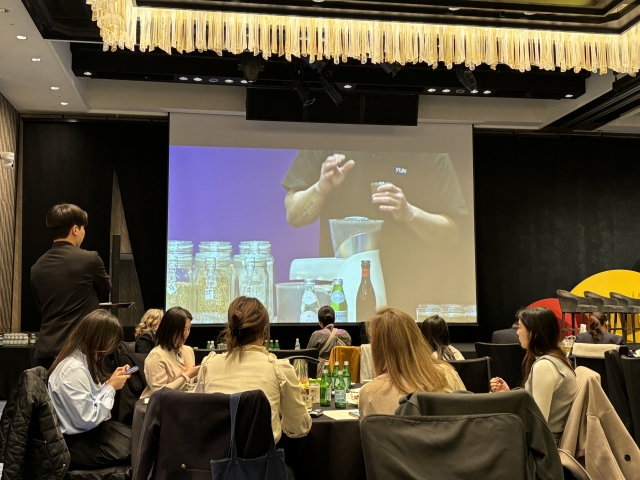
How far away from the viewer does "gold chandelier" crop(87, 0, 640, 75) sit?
409 centimetres

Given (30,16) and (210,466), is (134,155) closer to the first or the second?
(30,16)

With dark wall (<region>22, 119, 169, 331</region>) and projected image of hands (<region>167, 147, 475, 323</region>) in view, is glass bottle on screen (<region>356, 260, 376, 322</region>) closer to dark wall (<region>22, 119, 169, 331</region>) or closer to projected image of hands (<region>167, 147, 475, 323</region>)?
projected image of hands (<region>167, 147, 475, 323</region>)

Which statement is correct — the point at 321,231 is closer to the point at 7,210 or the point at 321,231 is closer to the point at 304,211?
the point at 304,211

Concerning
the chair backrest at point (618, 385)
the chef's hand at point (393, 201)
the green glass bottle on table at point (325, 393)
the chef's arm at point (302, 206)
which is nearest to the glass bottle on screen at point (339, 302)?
the chef's arm at point (302, 206)

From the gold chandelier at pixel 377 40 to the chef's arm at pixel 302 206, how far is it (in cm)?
509

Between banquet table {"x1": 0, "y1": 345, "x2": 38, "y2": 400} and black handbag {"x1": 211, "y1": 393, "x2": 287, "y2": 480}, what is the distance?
6.00 metres

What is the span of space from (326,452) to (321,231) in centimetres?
675

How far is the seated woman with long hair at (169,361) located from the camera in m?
3.50

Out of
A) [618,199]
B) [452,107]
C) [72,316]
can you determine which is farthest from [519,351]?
[618,199]

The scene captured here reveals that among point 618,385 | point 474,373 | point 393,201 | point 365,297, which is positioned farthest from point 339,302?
point 474,373

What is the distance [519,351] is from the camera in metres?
5.79

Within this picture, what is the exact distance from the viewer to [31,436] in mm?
2570

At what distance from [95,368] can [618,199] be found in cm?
1007

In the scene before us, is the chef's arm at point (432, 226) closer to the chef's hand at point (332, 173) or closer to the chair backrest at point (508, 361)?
the chef's hand at point (332, 173)
